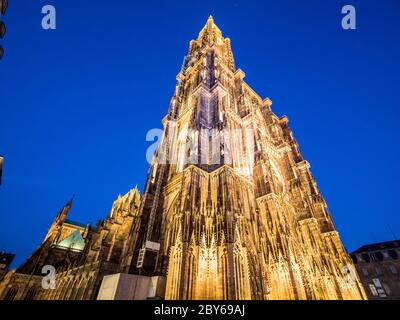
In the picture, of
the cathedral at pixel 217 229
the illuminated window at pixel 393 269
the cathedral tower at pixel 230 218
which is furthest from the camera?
the illuminated window at pixel 393 269

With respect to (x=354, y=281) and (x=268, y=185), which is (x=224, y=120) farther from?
(x=354, y=281)

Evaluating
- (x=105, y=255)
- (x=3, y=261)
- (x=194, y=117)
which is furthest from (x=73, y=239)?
(x=194, y=117)

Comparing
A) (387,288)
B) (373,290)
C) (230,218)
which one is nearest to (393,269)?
(387,288)

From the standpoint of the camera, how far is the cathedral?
10.3 meters

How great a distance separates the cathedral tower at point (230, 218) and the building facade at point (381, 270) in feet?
71.1

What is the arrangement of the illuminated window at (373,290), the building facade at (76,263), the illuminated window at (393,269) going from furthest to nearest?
1. the illuminated window at (373,290)
2. the illuminated window at (393,269)
3. the building facade at (76,263)

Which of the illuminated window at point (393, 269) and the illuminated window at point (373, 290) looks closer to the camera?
the illuminated window at point (393, 269)

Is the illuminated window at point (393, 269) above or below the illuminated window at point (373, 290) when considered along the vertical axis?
above

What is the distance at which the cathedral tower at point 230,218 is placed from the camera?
1045 centimetres

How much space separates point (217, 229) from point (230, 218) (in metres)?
0.96

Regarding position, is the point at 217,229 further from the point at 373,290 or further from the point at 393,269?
the point at 393,269

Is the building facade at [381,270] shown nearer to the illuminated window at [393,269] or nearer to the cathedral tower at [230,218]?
the illuminated window at [393,269]

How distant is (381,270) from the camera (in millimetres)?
30578

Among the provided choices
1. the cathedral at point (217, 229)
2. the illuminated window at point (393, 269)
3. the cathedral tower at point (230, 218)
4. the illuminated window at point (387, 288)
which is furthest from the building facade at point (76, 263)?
the illuminated window at point (393, 269)
